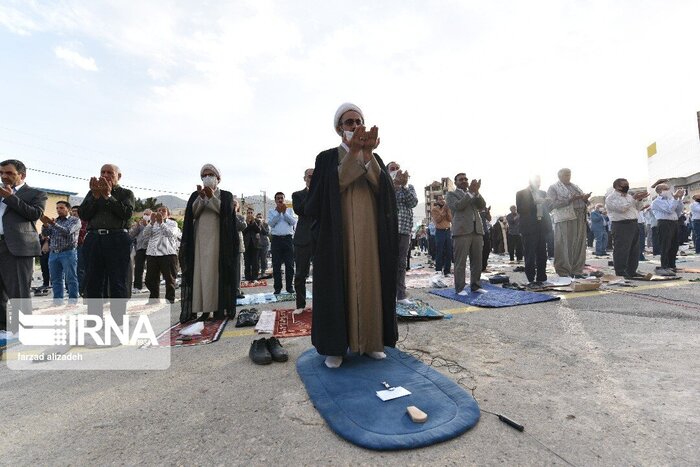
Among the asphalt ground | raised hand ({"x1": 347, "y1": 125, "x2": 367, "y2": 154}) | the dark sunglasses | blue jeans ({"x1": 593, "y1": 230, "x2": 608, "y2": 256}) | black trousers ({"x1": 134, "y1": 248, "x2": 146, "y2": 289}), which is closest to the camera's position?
the asphalt ground

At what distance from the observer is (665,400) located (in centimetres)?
189

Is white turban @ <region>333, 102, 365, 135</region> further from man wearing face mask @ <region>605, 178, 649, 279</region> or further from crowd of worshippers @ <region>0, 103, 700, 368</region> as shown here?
man wearing face mask @ <region>605, 178, 649, 279</region>

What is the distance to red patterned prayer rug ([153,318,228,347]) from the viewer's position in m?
3.52

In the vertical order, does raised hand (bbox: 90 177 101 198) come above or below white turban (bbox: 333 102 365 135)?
below

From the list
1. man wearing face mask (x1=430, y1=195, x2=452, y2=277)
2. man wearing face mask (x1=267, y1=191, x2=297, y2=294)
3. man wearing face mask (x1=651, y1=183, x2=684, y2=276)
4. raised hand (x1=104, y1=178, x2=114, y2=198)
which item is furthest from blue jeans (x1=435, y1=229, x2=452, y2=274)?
raised hand (x1=104, y1=178, x2=114, y2=198)

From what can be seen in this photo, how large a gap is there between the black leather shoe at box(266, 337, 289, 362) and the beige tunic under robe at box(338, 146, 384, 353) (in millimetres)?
534

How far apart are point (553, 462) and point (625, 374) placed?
1.25 metres

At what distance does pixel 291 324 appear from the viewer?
13.7ft

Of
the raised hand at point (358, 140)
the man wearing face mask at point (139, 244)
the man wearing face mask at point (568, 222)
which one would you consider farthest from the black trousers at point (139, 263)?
the man wearing face mask at point (568, 222)

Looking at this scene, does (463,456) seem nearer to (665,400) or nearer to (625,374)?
(665,400)

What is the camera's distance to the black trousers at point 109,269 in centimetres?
377

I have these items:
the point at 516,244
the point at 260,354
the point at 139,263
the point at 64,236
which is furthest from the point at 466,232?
the point at 516,244

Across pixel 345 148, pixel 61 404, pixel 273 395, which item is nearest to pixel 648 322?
pixel 345 148

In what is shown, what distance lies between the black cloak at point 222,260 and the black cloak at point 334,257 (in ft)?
6.70
